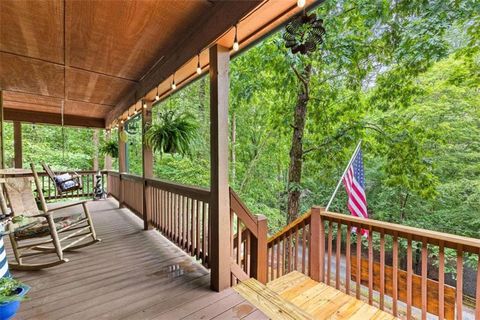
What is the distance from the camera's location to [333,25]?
13.6 ft

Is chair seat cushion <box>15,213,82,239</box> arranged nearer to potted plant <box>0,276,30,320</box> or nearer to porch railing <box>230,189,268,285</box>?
potted plant <box>0,276,30,320</box>

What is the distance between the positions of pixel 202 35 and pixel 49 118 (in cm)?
645

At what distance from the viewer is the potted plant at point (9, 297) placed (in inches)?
54.9

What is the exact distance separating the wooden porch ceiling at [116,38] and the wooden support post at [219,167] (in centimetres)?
24

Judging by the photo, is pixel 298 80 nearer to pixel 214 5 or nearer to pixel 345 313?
pixel 214 5

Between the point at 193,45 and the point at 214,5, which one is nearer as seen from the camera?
the point at 214,5

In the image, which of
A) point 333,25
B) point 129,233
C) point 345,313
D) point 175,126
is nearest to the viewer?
point 345,313

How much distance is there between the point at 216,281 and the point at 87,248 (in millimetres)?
1997

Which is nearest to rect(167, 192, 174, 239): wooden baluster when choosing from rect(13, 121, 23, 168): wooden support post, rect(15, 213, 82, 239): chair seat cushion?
rect(15, 213, 82, 239): chair seat cushion

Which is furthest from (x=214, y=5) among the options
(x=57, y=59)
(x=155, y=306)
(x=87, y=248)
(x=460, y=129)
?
(x=460, y=129)

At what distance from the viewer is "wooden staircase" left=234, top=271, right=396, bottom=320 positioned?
1.81m

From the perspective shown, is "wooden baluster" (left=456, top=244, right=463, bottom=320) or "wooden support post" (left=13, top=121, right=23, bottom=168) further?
"wooden support post" (left=13, top=121, right=23, bottom=168)

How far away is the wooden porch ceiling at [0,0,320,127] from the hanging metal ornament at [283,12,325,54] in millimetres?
179

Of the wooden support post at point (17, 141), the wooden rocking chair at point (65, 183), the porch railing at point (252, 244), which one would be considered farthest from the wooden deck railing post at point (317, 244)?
the wooden support post at point (17, 141)
